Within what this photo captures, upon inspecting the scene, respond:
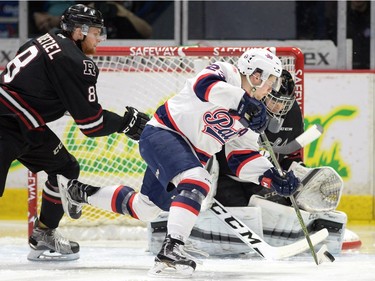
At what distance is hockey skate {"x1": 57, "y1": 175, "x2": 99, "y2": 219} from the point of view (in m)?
4.62

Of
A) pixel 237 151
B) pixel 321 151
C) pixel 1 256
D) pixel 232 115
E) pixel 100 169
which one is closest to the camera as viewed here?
pixel 232 115

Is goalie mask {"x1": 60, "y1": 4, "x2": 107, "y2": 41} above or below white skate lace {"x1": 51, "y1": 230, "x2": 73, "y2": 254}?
above

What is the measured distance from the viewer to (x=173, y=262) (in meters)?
4.04

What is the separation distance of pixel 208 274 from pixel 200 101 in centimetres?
65

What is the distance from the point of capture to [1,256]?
4887mm

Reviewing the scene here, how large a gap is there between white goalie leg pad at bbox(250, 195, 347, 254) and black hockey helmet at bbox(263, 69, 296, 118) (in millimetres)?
478

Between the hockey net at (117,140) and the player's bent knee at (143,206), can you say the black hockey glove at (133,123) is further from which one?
the hockey net at (117,140)

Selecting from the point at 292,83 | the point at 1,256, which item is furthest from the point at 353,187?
the point at 1,256

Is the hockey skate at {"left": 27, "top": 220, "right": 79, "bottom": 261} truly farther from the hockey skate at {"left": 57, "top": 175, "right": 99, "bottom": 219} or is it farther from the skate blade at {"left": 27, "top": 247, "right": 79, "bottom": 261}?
the hockey skate at {"left": 57, "top": 175, "right": 99, "bottom": 219}

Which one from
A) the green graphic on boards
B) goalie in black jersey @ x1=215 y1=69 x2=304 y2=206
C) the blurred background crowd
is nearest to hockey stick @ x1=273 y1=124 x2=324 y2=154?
goalie in black jersey @ x1=215 y1=69 x2=304 y2=206

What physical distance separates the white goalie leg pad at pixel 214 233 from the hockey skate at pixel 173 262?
2.53ft

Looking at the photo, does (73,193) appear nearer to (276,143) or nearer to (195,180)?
(195,180)

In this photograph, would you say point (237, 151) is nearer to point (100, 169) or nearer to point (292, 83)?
point (292, 83)

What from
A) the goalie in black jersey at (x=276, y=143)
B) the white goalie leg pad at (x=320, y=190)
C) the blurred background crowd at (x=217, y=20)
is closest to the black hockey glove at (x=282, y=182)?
the goalie in black jersey at (x=276, y=143)
